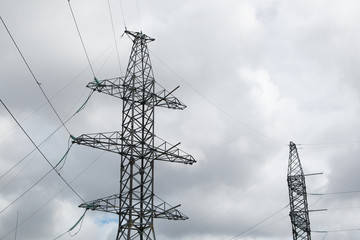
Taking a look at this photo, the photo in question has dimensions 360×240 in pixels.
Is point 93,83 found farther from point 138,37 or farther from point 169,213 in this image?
point 169,213

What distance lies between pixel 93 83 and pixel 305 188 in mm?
29694

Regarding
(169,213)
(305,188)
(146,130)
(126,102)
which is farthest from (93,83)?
(305,188)

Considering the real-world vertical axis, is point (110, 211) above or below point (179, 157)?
below

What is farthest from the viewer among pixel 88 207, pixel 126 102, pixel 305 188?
pixel 305 188

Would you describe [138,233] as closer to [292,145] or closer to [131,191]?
[131,191]

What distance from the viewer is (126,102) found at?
28422 millimetres

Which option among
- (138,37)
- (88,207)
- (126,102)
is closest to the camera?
(88,207)

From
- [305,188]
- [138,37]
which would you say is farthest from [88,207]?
[305,188]

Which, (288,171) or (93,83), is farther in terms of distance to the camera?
(288,171)

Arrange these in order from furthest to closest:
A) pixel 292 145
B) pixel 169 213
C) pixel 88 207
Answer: pixel 292 145 → pixel 169 213 → pixel 88 207

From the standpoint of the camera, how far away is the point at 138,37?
30.9m

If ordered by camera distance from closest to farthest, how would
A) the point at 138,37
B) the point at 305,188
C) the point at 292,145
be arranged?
the point at 138,37
the point at 305,188
the point at 292,145

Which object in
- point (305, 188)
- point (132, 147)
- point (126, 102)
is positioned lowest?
point (132, 147)

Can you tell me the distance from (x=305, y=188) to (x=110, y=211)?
94.6 ft
